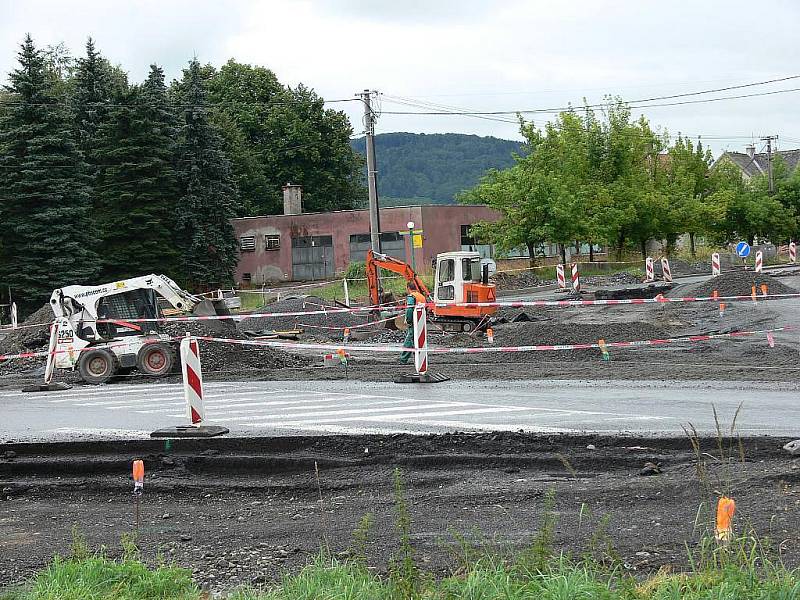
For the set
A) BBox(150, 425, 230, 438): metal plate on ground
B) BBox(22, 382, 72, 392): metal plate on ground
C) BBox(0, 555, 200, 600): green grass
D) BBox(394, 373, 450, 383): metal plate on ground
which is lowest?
BBox(22, 382, 72, 392): metal plate on ground

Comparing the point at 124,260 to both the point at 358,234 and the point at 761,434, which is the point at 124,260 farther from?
the point at 761,434

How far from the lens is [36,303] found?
49.9m

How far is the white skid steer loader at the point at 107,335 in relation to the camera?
21.8 m

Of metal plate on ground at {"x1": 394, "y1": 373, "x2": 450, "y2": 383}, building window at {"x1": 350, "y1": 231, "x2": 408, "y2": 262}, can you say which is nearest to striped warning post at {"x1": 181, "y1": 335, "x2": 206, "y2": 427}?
metal plate on ground at {"x1": 394, "y1": 373, "x2": 450, "y2": 383}

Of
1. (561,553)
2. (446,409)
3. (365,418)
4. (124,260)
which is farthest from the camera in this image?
(124,260)

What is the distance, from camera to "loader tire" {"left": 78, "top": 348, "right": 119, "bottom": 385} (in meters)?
21.6

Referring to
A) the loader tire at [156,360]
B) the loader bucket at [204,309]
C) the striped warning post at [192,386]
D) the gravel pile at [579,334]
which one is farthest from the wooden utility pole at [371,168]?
the striped warning post at [192,386]

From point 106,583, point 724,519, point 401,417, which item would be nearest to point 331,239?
point 401,417

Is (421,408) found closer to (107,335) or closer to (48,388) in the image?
(48,388)

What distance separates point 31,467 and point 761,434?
7.90 m

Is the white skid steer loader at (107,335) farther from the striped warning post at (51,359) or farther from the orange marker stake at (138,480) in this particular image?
the orange marker stake at (138,480)

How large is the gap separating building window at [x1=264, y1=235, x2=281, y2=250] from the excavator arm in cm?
3015

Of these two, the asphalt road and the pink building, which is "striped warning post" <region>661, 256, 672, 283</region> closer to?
the pink building

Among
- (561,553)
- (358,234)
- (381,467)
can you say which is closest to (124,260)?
(358,234)
